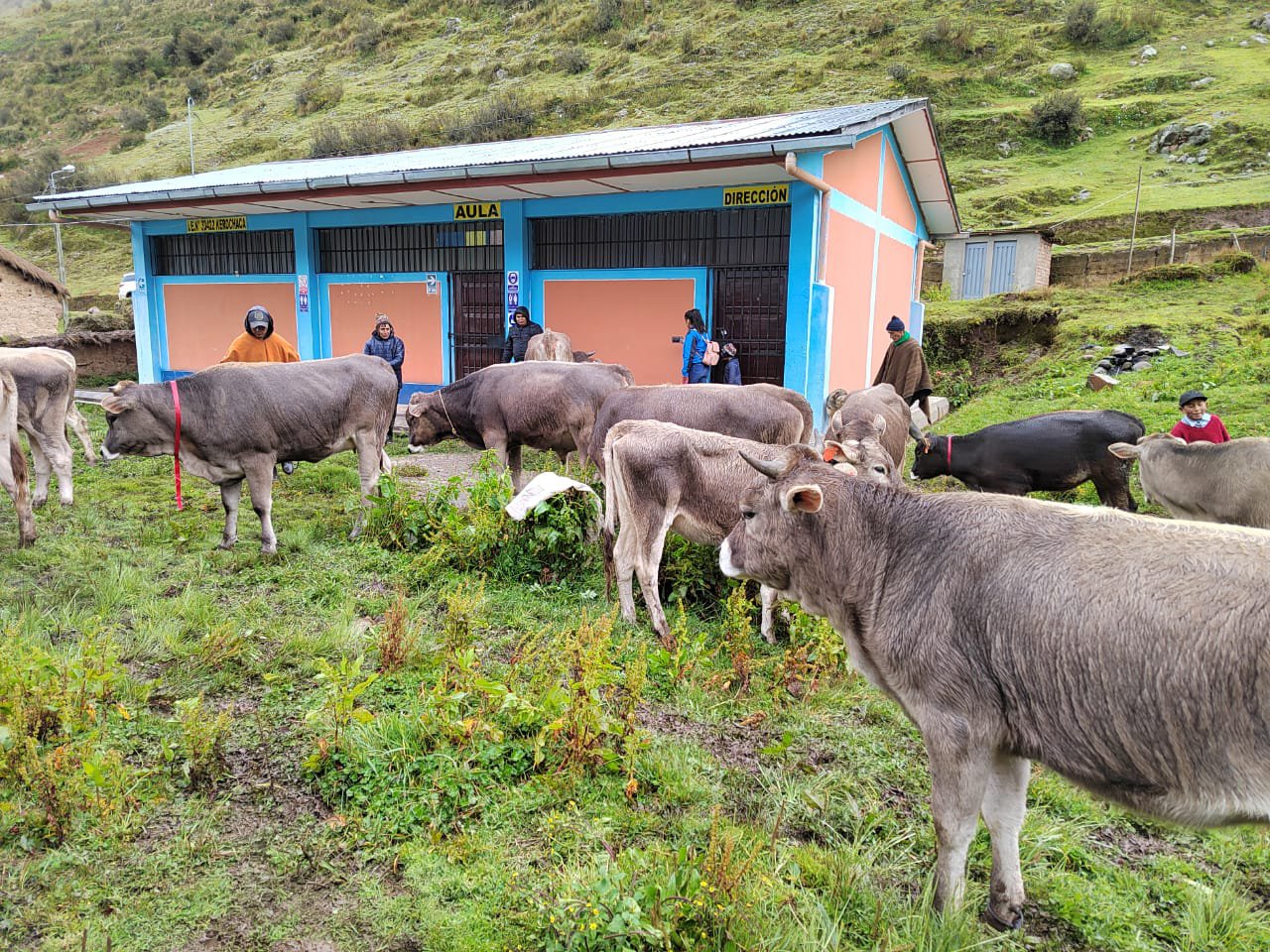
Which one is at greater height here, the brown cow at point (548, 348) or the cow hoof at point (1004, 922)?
the brown cow at point (548, 348)

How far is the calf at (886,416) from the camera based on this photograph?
8327mm

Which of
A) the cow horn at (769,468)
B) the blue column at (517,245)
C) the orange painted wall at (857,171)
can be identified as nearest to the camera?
the cow horn at (769,468)

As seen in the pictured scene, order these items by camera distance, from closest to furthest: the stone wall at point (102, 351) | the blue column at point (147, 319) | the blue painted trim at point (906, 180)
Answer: the blue painted trim at point (906, 180), the blue column at point (147, 319), the stone wall at point (102, 351)

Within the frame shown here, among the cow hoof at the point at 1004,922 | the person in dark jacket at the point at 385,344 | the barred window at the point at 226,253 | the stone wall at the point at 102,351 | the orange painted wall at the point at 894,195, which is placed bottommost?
the stone wall at the point at 102,351

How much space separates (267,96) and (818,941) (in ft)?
209

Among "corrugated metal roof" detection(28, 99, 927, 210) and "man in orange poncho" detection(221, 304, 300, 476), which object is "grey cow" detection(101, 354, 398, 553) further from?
"corrugated metal roof" detection(28, 99, 927, 210)

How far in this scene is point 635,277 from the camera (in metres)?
13.0

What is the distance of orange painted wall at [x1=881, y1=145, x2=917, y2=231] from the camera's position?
14133mm

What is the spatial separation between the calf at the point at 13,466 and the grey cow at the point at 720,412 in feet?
15.2

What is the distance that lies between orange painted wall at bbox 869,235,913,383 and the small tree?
23299 mm

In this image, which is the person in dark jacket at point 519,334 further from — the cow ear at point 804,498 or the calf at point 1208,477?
the cow ear at point 804,498

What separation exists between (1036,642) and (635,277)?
A: 36.1 feet

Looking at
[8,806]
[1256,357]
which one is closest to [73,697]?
[8,806]

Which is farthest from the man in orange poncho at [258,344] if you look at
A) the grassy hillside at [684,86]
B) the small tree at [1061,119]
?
the small tree at [1061,119]
